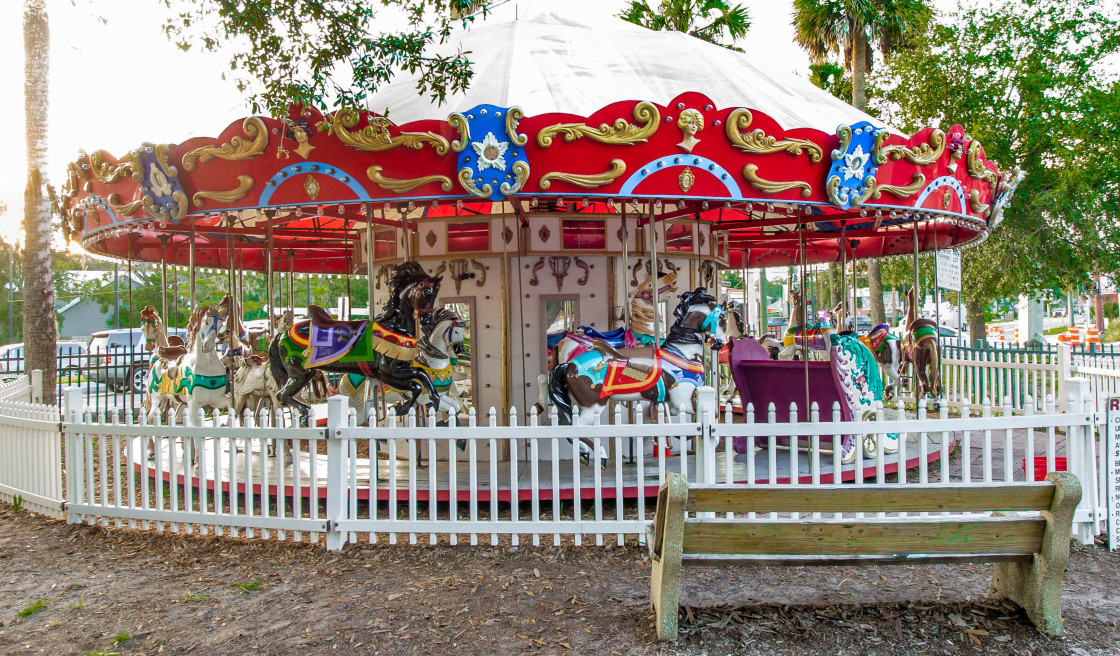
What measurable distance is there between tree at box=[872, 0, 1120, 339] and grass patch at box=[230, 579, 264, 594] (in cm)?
1504

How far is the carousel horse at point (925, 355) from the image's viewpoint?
8789mm

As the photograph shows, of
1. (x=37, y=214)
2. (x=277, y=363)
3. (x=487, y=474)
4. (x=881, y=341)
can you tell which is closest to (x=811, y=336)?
(x=881, y=341)

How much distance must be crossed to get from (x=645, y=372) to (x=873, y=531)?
344 cm

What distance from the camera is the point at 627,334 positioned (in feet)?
23.9

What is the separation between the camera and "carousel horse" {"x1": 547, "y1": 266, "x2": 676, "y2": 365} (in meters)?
6.97

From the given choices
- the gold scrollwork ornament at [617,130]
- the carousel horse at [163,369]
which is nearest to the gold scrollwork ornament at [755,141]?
the gold scrollwork ornament at [617,130]

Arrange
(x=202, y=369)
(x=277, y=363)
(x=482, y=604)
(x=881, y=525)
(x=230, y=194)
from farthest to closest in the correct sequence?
(x=202, y=369) < (x=277, y=363) < (x=230, y=194) < (x=482, y=604) < (x=881, y=525)

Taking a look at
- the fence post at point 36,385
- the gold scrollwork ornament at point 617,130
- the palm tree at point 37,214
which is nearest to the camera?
the gold scrollwork ornament at point 617,130

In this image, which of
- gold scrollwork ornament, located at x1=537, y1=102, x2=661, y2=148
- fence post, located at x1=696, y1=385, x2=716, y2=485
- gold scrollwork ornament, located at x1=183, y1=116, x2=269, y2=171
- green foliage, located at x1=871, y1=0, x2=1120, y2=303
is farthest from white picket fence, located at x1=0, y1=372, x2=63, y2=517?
green foliage, located at x1=871, y1=0, x2=1120, y2=303

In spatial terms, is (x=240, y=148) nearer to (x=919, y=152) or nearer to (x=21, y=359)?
(x=919, y=152)

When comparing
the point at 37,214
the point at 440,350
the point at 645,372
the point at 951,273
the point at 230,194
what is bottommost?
the point at 645,372

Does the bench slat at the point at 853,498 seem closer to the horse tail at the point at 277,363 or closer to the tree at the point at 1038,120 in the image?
the horse tail at the point at 277,363

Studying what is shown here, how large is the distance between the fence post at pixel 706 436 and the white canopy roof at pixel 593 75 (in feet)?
8.20

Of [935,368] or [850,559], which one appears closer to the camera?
[850,559]
